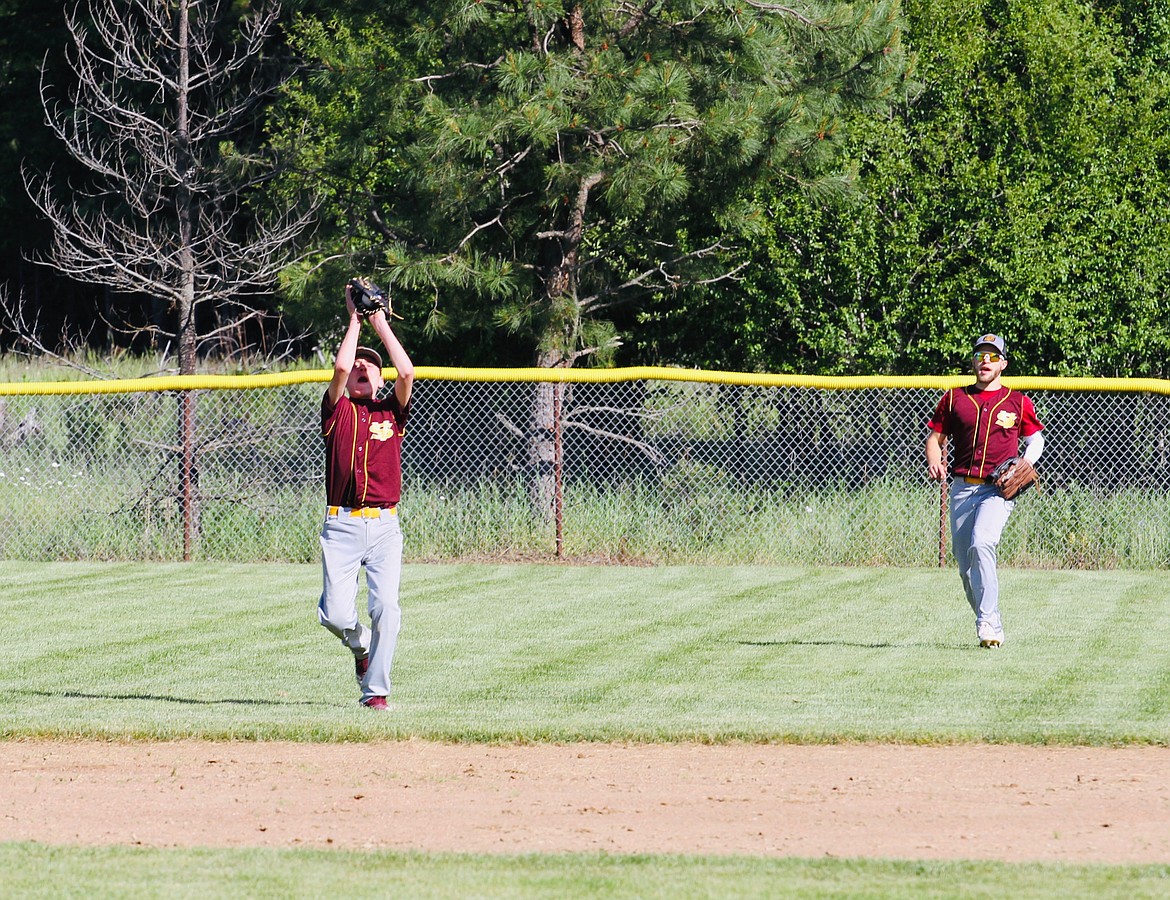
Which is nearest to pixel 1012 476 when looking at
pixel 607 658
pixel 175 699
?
pixel 607 658

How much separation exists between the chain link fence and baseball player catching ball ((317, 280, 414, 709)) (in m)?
6.91

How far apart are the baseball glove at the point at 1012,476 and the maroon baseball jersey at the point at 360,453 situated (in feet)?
12.8

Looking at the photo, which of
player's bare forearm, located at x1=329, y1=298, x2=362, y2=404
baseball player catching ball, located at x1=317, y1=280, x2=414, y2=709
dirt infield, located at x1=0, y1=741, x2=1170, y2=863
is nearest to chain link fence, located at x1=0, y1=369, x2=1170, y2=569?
baseball player catching ball, located at x1=317, y1=280, x2=414, y2=709

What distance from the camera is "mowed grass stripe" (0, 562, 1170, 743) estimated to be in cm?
779

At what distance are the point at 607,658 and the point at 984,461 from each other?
2.57 meters

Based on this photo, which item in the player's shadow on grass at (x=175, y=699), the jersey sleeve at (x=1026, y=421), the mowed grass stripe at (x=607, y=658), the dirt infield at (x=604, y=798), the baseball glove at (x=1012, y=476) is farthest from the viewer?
the jersey sleeve at (x=1026, y=421)

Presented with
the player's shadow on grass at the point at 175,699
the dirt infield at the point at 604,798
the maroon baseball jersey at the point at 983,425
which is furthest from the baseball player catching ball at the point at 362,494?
the maroon baseball jersey at the point at 983,425

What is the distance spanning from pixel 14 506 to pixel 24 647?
600 cm

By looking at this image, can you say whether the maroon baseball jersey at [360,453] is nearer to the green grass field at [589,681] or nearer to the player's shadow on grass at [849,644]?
the green grass field at [589,681]

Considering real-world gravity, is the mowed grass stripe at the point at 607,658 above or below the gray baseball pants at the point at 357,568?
below

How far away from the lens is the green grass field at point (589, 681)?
5129 millimetres

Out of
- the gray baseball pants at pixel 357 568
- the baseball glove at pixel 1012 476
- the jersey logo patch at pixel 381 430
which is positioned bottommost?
the gray baseball pants at pixel 357 568

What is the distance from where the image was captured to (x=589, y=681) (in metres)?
9.00

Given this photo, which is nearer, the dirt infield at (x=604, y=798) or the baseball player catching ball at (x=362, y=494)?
the dirt infield at (x=604, y=798)
